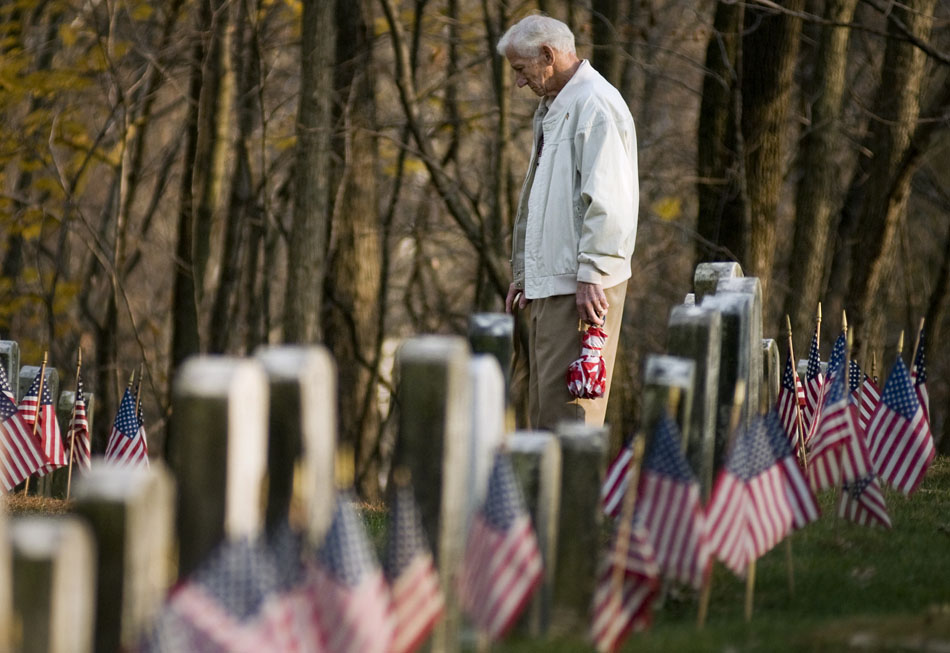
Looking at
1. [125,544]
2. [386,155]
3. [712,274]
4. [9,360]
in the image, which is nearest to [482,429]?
[125,544]

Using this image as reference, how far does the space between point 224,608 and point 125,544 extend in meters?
0.26

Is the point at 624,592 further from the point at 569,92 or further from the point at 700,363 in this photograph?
the point at 569,92

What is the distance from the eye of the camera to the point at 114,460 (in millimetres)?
7953

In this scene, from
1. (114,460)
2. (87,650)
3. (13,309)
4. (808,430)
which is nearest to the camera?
(87,650)

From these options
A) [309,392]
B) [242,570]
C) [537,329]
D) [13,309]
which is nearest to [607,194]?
[537,329]

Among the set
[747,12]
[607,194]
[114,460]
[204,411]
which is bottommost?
[114,460]

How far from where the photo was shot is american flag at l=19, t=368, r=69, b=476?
8.33 m

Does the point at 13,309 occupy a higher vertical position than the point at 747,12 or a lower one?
lower

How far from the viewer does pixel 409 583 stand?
376cm

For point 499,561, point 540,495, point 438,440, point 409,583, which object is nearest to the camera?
point 409,583

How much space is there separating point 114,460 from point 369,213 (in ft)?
24.6

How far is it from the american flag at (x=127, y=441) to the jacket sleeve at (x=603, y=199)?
114 inches

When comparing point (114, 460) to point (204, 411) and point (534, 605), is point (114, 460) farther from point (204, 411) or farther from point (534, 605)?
point (204, 411)

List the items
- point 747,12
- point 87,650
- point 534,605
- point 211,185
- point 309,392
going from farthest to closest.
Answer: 1. point 211,185
2. point 747,12
3. point 534,605
4. point 309,392
5. point 87,650
